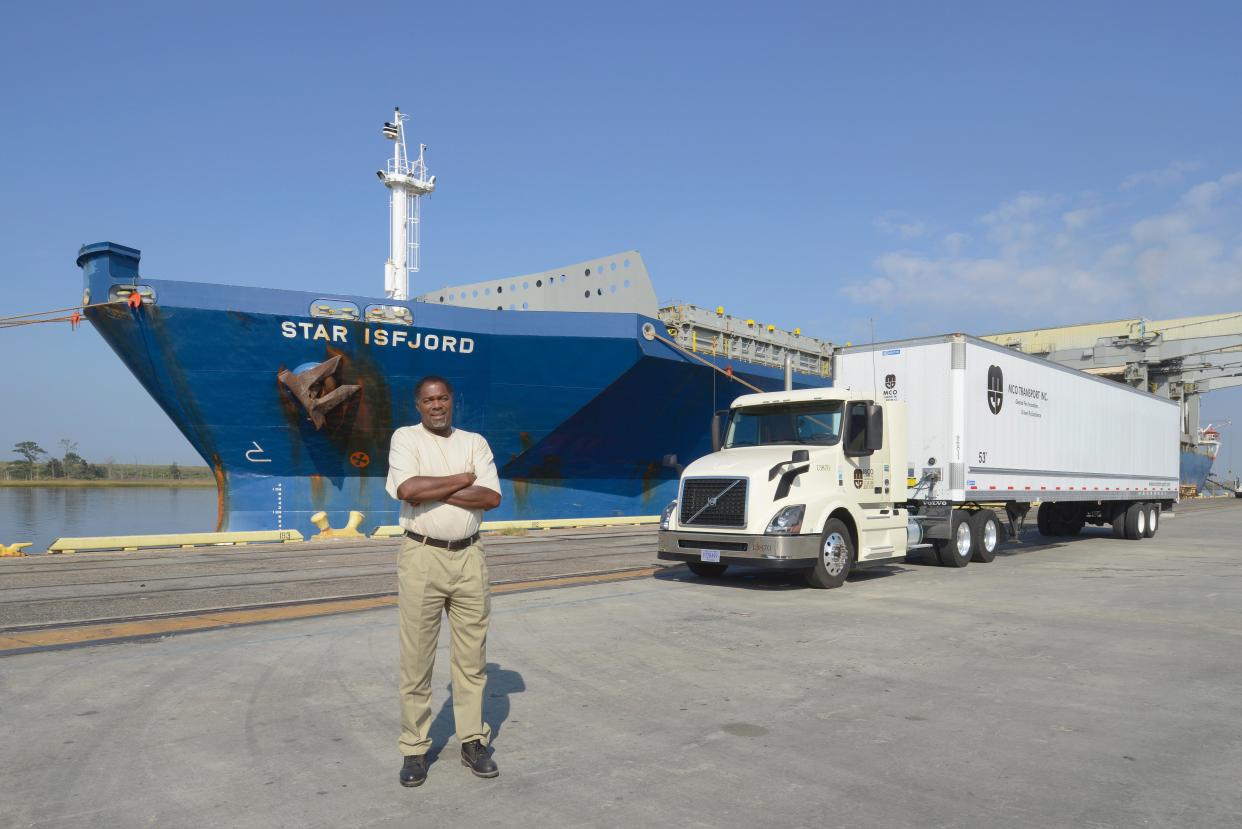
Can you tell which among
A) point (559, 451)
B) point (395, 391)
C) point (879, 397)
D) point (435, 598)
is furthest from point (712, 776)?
point (559, 451)

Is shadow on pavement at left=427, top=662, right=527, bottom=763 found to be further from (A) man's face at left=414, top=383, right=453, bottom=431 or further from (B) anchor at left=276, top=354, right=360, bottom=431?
(B) anchor at left=276, top=354, right=360, bottom=431

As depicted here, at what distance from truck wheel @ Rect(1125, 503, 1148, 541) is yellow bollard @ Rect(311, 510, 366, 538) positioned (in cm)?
1811

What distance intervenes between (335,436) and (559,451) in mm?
5865

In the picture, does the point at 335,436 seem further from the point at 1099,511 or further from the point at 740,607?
the point at 1099,511

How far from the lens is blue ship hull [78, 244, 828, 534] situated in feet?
62.2

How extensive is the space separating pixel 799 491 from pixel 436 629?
7.37 meters

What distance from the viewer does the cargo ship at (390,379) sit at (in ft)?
62.4

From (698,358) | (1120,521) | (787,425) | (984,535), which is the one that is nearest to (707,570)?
(787,425)

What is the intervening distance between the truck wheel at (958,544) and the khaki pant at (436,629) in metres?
11.1

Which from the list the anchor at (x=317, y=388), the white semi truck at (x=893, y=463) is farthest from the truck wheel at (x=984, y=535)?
the anchor at (x=317, y=388)

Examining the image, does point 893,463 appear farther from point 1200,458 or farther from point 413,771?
point 1200,458

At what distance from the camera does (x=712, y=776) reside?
4.25m

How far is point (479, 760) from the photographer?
421 cm

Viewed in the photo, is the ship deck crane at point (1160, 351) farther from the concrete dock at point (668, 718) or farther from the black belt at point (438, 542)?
the black belt at point (438, 542)
